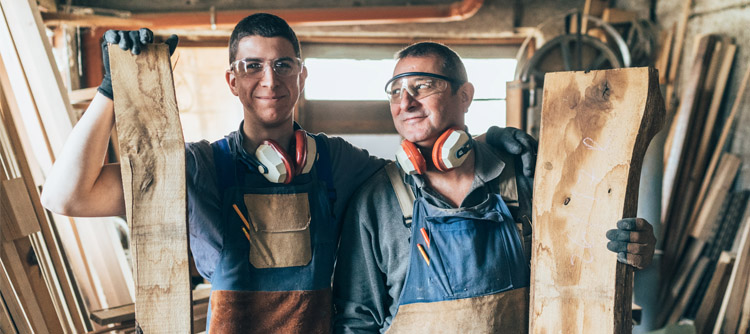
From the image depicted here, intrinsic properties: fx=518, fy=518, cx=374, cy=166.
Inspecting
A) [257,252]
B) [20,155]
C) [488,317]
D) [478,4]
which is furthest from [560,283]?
[478,4]

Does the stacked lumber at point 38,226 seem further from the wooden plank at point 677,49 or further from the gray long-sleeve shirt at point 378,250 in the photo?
the wooden plank at point 677,49

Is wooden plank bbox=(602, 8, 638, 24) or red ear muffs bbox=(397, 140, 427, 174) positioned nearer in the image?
red ear muffs bbox=(397, 140, 427, 174)

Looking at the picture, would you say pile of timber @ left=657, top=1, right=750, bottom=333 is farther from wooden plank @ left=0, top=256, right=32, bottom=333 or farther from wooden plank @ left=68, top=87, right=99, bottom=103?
wooden plank @ left=68, top=87, right=99, bottom=103

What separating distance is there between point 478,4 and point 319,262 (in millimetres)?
4009

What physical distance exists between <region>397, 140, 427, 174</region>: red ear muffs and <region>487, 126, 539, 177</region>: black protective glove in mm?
335

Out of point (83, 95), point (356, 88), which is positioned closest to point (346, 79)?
point (356, 88)

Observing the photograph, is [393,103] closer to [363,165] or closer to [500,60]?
[363,165]

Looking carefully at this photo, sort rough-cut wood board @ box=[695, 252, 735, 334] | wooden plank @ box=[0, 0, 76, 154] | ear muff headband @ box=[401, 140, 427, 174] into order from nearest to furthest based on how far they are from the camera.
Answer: ear muff headband @ box=[401, 140, 427, 174]
wooden plank @ box=[0, 0, 76, 154]
rough-cut wood board @ box=[695, 252, 735, 334]

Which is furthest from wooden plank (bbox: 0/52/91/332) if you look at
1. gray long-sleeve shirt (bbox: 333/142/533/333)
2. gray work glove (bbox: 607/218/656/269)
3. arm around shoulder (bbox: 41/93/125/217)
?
gray work glove (bbox: 607/218/656/269)

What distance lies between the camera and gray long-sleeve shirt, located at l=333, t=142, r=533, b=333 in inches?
72.2

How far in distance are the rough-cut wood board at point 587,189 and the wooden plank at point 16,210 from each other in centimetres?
214

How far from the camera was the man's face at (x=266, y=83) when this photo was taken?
69.5 inches

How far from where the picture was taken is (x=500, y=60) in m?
5.82

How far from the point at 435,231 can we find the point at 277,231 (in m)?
0.54
